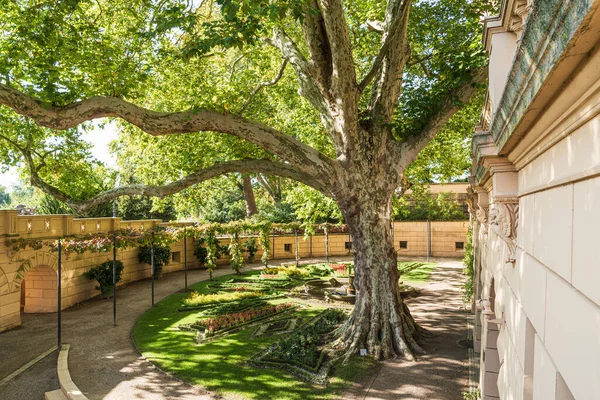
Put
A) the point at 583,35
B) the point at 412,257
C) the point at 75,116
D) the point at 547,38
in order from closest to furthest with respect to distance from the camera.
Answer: the point at 583,35, the point at 547,38, the point at 75,116, the point at 412,257

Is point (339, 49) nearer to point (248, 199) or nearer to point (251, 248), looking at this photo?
point (251, 248)

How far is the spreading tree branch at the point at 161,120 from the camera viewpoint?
910 centimetres

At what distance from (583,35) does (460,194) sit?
35.1m

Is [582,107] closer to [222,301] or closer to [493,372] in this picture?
[493,372]

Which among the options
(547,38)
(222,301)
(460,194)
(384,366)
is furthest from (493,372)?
(460,194)

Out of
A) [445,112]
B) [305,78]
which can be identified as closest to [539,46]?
[445,112]

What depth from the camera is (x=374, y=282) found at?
38.5 feet

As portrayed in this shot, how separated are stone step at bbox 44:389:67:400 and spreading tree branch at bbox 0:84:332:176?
5680 mm

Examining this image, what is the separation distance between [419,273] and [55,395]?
19602mm

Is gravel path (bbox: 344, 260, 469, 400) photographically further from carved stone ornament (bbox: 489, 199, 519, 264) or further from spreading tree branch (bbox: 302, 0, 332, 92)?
spreading tree branch (bbox: 302, 0, 332, 92)

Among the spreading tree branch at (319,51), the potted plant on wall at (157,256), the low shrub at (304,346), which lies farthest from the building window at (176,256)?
the spreading tree branch at (319,51)

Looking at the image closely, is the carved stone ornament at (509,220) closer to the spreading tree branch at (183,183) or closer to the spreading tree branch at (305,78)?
the spreading tree branch at (183,183)

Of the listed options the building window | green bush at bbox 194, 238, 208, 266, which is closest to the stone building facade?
green bush at bbox 194, 238, 208, 266

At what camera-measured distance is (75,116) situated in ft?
30.3
